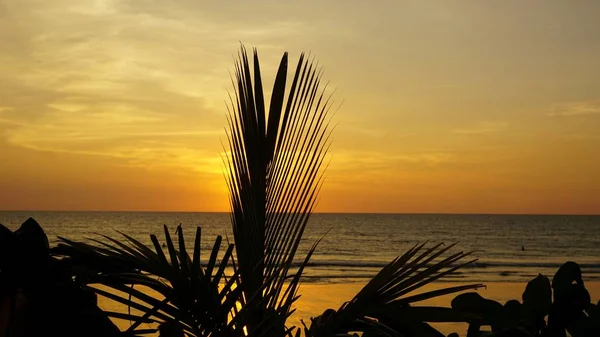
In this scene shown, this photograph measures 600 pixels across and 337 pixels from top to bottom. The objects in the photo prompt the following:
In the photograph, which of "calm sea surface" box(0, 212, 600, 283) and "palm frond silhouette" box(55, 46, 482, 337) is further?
Answer: "calm sea surface" box(0, 212, 600, 283)

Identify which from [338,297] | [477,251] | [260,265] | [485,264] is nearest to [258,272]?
[260,265]

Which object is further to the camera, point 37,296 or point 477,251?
point 477,251

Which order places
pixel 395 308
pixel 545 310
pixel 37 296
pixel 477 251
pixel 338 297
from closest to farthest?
pixel 37 296 < pixel 395 308 < pixel 545 310 < pixel 477 251 < pixel 338 297

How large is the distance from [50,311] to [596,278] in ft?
105

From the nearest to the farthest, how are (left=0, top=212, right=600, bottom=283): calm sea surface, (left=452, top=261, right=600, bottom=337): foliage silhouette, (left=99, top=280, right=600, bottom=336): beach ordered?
(left=452, top=261, right=600, bottom=337): foliage silhouette, (left=99, top=280, right=600, bottom=336): beach, (left=0, top=212, right=600, bottom=283): calm sea surface

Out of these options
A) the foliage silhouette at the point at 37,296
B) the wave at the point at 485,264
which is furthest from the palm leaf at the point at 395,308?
the wave at the point at 485,264

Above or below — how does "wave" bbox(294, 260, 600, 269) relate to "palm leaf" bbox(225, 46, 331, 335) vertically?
below

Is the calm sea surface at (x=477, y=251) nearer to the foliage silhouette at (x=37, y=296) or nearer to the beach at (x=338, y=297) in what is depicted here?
the beach at (x=338, y=297)

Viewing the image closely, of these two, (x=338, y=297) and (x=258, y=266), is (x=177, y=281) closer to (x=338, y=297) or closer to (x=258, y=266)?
(x=258, y=266)

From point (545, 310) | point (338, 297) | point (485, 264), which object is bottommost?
point (338, 297)

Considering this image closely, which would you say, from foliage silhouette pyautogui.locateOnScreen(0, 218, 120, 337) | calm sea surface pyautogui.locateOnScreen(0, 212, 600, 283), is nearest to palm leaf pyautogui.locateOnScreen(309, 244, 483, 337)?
foliage silhouette pyautogui.locateOnScreen(0, 218, 120, 337)

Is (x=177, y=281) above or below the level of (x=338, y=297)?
above

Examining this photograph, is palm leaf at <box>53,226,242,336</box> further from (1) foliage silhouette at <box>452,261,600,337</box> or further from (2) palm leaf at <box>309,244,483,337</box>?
(1) foliage silhouette at <box>452,261,600,337</box>

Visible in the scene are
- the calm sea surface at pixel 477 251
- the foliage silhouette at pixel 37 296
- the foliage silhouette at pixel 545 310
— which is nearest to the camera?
the foliage silhouette at pixel 37 296
